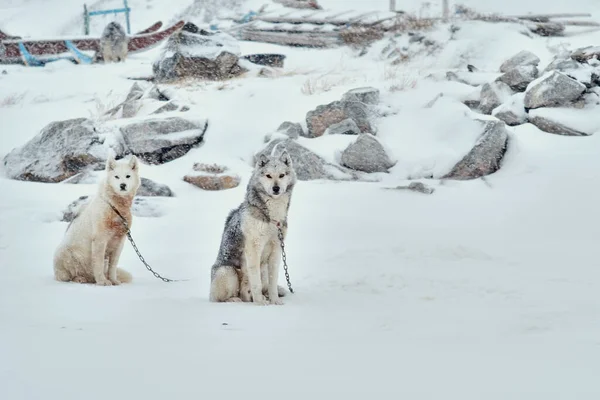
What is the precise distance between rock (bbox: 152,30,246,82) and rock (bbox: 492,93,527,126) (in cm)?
659

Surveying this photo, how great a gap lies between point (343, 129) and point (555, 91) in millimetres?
3603

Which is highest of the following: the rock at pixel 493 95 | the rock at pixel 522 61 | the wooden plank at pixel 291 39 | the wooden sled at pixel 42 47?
the rock at pixel 522 61

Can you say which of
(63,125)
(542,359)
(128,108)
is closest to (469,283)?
(542,359)

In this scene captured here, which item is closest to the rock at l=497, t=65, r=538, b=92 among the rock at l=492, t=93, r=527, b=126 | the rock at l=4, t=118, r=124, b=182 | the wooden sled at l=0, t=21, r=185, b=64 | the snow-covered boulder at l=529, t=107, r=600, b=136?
the rock at l=492, t=93, r=527, b=126

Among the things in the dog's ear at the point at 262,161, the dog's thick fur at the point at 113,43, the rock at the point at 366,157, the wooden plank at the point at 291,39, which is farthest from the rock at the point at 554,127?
the dog's thick fur at the point at 113,43

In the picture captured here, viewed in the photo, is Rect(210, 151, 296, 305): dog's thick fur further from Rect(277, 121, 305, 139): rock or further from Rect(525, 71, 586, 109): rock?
Rect(525, 71, 586, 109): rock

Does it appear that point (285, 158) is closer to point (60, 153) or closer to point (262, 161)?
point (262, 161)

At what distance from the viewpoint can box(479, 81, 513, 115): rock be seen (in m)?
12.7

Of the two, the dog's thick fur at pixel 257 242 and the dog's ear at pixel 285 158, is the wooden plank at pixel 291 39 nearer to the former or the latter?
the dog's ear at pixel 285 158

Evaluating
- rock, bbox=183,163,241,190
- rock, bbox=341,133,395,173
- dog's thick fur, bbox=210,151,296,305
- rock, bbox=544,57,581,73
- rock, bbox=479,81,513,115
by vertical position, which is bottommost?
rock, bbox=183,163,241,190

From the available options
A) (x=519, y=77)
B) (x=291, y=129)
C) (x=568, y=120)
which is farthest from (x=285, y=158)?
(x=519, y=77)

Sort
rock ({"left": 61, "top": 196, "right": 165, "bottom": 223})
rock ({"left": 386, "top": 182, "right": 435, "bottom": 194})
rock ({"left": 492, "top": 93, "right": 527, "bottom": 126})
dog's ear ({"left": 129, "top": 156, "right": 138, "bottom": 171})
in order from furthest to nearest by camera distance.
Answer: rock ({"left": 492, "top": 93, "right": 527, "bottom": 126}), rock ({"left": 386, "top": 182, "right": 435, "bottom": 194}), rock ({"left": 61, "top": 196, "right": 165, "bottom": 223}), dog's ear ({"left": 129, "top": 156, "right": 138, "bottom": 171})

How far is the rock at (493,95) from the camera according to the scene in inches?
502

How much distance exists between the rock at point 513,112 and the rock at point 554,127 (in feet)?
1.13
